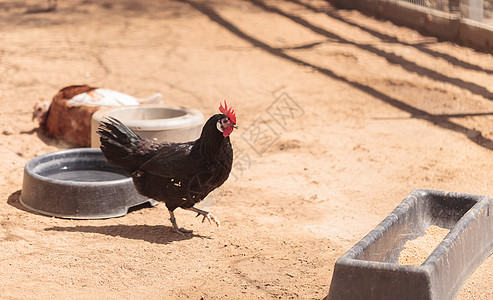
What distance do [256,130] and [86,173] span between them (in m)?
2.22

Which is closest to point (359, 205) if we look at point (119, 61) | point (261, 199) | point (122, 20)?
point (261, 199)

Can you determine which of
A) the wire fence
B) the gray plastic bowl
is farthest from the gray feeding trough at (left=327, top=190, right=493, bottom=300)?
the wire fence

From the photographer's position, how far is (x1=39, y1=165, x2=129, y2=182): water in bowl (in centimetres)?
537

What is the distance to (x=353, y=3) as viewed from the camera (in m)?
11.2

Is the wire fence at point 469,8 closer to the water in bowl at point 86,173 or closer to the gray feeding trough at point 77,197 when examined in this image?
the water in bowl at point 86,173

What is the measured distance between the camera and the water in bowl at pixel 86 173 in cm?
537

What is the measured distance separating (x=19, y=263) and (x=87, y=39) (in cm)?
620

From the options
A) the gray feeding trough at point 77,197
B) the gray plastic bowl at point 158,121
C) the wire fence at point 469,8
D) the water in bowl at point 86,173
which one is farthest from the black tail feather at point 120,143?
the wire fence at point 469,8

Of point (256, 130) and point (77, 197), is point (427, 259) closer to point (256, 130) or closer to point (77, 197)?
point (77, 197)

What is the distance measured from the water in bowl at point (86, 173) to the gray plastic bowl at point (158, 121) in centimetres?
24

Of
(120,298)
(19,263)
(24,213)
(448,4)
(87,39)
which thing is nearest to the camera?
(120,298)

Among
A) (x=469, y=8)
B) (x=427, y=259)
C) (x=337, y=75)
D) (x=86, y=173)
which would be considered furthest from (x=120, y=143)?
(x=469, y=8)

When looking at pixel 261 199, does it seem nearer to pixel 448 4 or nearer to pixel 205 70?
pixel 205 70

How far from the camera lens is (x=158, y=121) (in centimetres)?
534
